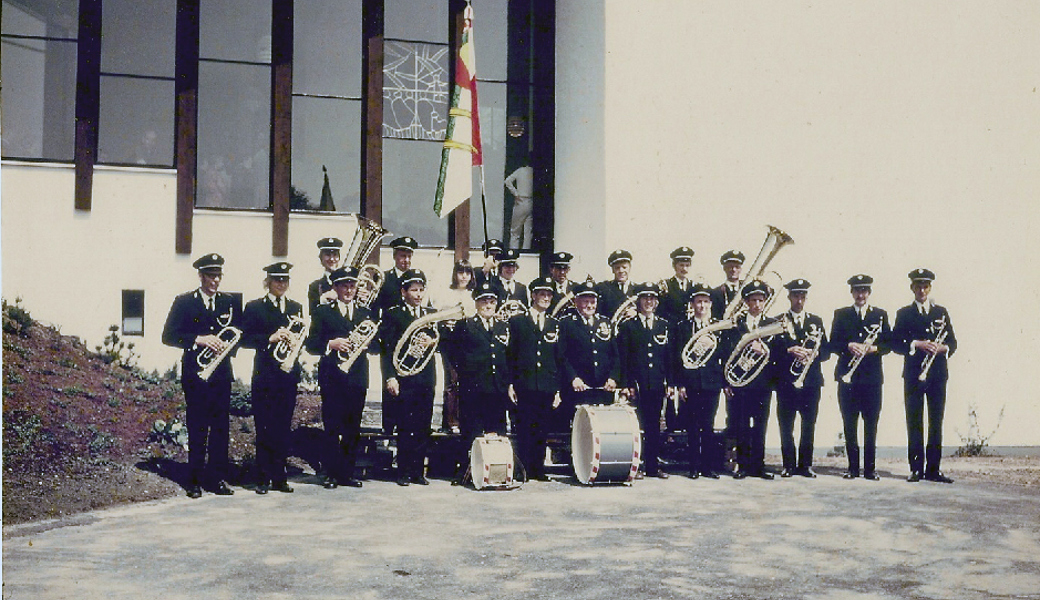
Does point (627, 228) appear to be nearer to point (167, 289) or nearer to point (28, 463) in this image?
point (167, 289)

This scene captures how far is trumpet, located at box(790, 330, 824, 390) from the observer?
40.3ft

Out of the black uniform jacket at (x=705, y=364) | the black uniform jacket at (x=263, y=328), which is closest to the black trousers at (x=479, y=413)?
the black uniform jacket at (x=263, y=328)

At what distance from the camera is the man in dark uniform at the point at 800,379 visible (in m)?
12.4

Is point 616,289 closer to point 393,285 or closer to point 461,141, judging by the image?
point 393,285

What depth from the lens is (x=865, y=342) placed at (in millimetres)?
12281

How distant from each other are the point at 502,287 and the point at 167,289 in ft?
15.7

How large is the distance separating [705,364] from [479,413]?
8.19 feet

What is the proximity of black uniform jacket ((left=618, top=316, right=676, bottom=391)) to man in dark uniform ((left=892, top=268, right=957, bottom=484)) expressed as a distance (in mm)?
2511

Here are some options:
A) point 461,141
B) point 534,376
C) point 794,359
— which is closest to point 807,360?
point 794,359

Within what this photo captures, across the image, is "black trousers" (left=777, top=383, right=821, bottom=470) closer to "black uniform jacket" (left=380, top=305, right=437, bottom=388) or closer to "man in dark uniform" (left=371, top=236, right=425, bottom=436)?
"black uniform jacket" (left=380, top=305, right=437, bottom=388)

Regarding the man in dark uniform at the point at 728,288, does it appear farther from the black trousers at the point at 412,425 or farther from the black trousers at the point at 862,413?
the black trousers at the point at 412,425

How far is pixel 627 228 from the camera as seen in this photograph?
49.0 ft

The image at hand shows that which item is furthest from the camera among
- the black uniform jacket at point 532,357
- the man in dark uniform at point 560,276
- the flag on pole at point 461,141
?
the flag on pole at point 461,141

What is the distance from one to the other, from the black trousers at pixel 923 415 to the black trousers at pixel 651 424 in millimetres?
2706
